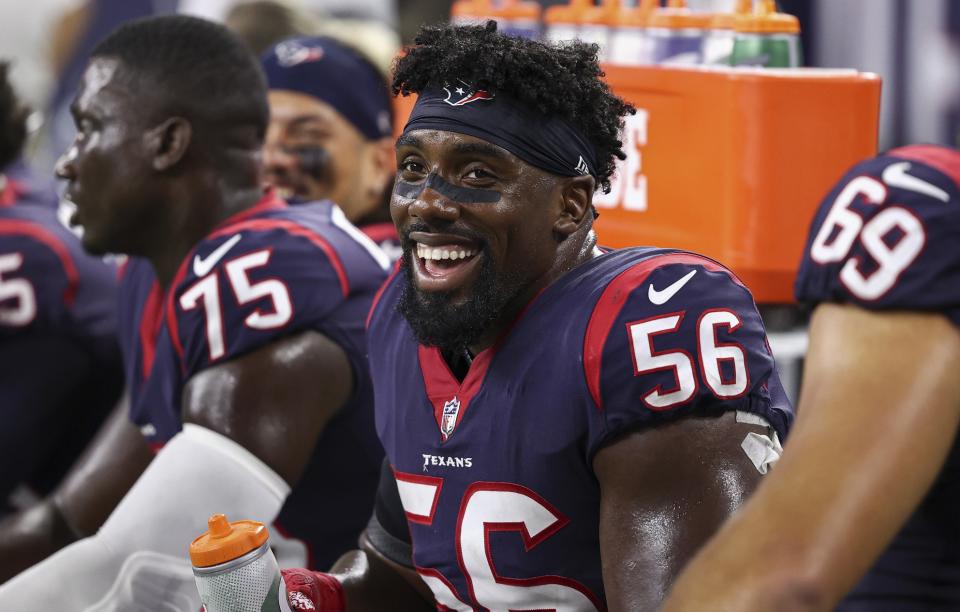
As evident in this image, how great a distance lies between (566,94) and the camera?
2100 millimetres

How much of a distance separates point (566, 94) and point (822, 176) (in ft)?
2.13

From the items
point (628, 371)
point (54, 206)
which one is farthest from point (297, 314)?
point (54, 206)

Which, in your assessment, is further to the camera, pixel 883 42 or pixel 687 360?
pixel 883 42

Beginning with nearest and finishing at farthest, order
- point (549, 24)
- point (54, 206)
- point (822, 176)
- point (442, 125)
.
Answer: point (442, 125)
point (822, 176)
point (549, 24)
point (54, 206)

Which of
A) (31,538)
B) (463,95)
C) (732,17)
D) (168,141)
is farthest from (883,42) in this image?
(31,538)

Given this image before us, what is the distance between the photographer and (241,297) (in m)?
2.68

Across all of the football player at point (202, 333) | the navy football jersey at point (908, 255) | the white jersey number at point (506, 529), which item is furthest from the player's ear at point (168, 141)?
the navy football jersey at point (908, 255)

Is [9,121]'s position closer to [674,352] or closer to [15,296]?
[15,296]

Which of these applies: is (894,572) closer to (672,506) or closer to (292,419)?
(672,506)

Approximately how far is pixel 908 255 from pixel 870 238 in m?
0.05

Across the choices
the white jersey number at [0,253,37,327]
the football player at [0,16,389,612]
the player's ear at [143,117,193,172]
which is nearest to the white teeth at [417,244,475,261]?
the football player at [0,16,389,612]

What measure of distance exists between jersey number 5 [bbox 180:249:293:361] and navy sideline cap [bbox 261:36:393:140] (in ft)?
4.36

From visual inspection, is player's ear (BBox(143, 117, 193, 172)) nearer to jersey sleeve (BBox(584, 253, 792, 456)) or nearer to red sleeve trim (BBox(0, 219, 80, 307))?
red sleeve trim (BBox(0, 219, 80, 307))

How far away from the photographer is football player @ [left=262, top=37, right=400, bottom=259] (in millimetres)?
3939
